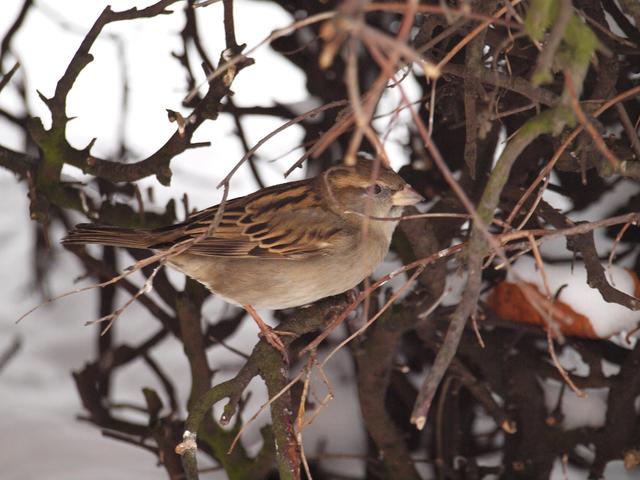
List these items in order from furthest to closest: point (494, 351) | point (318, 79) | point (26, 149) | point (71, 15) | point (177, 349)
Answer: point (71, 15)
point (177, 349)
point (26, 149)
point (318, 79)
point (494, 351)

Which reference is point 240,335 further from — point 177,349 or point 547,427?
point 547,427

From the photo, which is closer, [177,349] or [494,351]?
[494,351]

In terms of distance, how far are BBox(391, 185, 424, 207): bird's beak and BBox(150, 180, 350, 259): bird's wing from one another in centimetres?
17

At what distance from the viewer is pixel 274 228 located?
2635 millimetres

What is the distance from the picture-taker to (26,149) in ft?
11.6

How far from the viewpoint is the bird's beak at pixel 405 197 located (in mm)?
2562

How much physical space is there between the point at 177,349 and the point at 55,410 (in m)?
0.58

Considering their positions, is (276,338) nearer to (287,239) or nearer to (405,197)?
(287,239)

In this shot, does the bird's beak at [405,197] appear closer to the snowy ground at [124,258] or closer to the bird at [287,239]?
the bird at [287,239]

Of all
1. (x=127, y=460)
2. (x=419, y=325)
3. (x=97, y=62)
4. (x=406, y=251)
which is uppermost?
(x=97, y=62)

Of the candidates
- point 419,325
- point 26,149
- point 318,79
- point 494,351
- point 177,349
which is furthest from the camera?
point 177,349

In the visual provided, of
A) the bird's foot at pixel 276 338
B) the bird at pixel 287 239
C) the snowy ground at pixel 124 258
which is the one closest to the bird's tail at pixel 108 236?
the bird at pixel 287 239

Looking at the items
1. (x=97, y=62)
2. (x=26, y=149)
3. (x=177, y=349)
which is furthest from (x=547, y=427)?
(x=97, y=62)

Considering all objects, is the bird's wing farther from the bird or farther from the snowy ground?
the snowy ground
